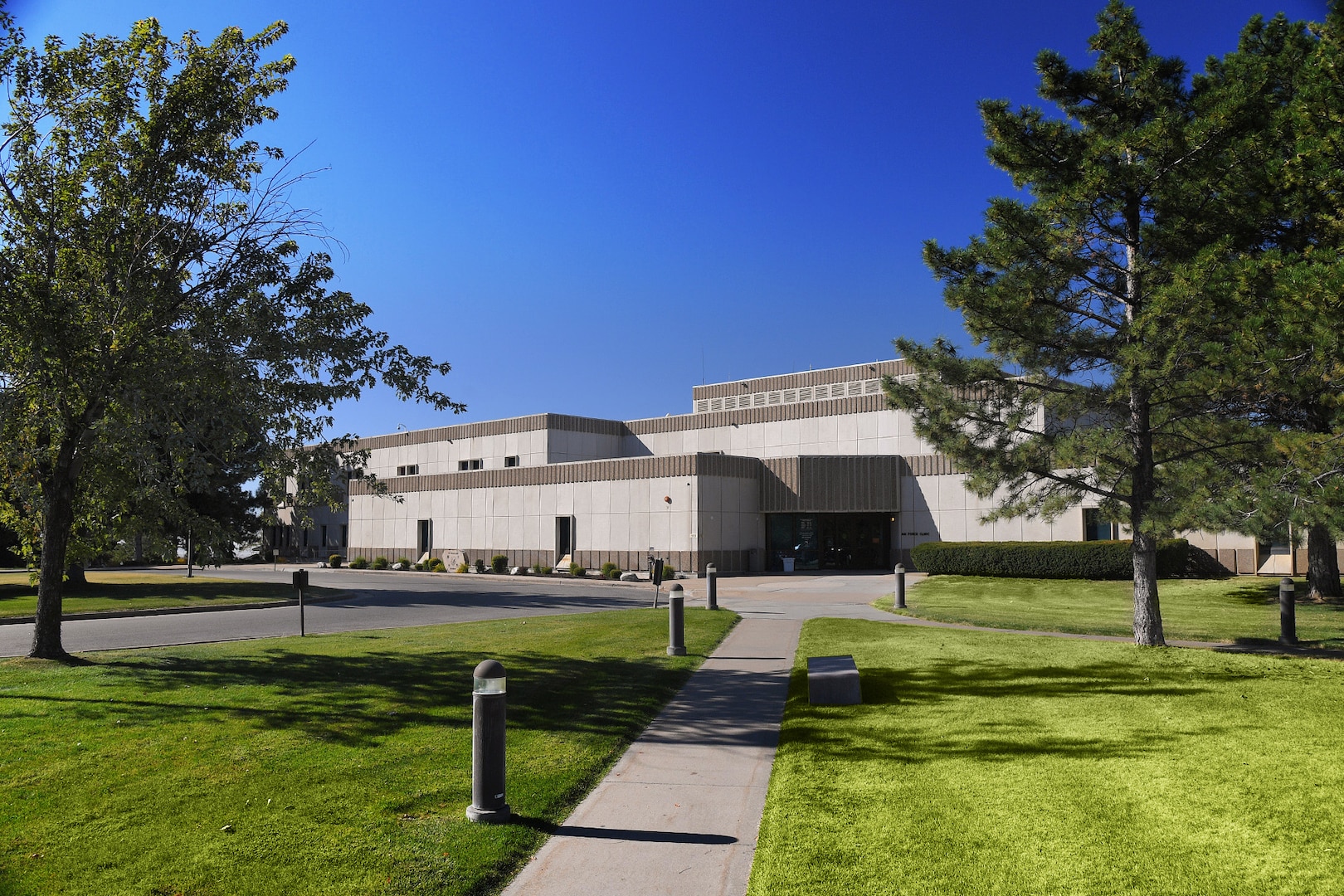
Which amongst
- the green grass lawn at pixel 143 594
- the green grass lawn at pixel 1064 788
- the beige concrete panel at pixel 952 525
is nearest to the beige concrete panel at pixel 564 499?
the green grass lawn at pixel 143 594

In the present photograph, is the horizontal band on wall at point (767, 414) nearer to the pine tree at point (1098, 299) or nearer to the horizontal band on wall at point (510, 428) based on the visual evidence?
the horizontal band on wall at point (510, 428)

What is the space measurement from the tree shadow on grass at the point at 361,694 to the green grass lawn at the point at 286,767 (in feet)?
0.13

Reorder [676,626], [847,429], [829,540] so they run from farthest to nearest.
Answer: [847,429]
[829,540]
[676,626]

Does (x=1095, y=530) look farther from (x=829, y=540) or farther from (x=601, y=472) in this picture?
(x=601, y=472)

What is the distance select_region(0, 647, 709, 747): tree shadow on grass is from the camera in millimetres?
8180

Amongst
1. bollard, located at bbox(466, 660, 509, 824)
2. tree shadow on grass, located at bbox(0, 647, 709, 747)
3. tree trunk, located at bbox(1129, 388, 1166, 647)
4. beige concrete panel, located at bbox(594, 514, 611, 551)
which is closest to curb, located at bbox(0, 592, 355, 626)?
tree shadow on grass, located at bbox(0, 647, 709, 747)

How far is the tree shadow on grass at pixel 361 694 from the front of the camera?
818 cm

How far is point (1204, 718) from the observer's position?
311 inches

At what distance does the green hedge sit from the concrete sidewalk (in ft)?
82.3

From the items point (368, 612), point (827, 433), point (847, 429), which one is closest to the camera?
point (368, 612)

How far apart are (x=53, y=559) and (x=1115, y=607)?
23.0 m

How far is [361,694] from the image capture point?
9.43 m

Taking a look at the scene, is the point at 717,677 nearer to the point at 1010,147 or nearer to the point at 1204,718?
the point at 1204,718

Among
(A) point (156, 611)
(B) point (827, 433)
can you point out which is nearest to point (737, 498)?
(B) point (827, 433)
